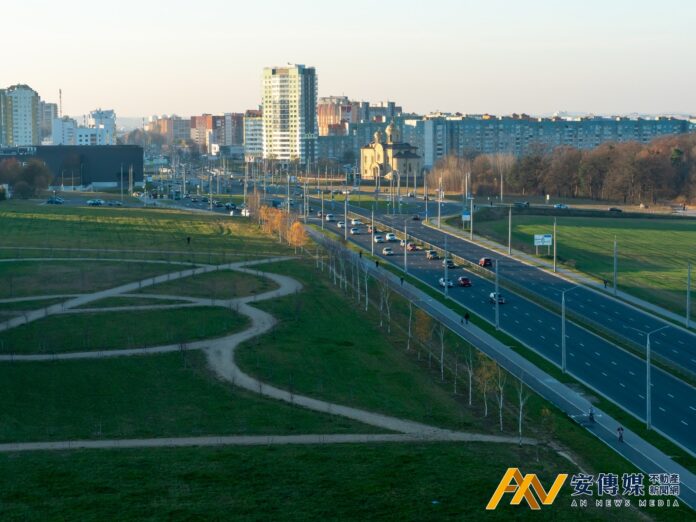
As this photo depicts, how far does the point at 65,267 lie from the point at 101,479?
124 feet

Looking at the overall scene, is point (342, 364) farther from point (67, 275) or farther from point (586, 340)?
point (67, 275)

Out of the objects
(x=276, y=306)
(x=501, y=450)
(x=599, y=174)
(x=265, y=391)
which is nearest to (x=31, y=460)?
(x=265, y=391)

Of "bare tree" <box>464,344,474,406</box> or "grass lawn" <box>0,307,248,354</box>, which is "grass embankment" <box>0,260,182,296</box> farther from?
"bare tree" <box>464,344,474,406</box>

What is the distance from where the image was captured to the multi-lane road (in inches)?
1501

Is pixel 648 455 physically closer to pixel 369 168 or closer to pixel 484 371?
pixel 484 371

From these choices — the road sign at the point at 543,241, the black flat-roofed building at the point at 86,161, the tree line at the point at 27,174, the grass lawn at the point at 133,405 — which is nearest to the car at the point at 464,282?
the road sign at the point at 543,241

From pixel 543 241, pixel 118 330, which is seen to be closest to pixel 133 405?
pixel 118 330

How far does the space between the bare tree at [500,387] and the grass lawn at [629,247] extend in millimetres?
19499

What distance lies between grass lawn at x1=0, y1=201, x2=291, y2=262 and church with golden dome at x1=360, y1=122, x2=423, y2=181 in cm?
5604

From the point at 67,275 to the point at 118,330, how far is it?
15.1m

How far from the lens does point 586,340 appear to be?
4875cm

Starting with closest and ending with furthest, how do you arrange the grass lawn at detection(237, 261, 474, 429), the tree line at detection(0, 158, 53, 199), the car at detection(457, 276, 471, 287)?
the grass lawn at detection(237, 261, 474, 429), the car at detection(457, 276, 471, 287), the tree line at detection(0, 158, 53, 199)

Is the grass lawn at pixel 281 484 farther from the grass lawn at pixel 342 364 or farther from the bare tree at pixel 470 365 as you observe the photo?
the bare tree at pixel 470 365

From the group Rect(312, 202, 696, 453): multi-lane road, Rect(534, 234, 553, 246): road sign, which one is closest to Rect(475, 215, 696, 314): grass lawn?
Rect(534, 234, 553, 246): road sign
